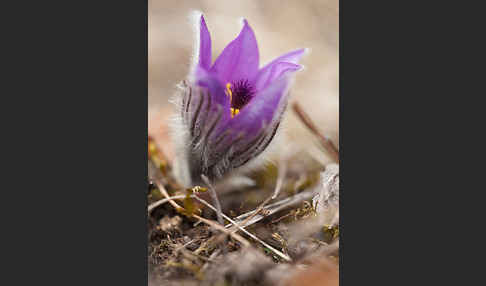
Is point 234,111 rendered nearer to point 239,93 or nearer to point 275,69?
point 239,93

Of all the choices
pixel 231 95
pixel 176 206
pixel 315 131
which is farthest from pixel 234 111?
pixel 315 131

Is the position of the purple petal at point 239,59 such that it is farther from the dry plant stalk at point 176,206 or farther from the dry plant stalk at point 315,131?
the dry plant stalk at point 176,206

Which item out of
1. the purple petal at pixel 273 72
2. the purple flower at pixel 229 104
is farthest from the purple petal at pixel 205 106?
the purple petal at pixel 273 72

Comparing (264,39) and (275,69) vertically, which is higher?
(264,39)

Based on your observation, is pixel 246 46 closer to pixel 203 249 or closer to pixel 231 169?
pixel 231 169

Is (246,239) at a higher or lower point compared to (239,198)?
lower

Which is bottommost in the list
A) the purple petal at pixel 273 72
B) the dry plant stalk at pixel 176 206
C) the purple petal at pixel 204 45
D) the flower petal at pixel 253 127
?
the dry plant stalk at pixel 176 206
